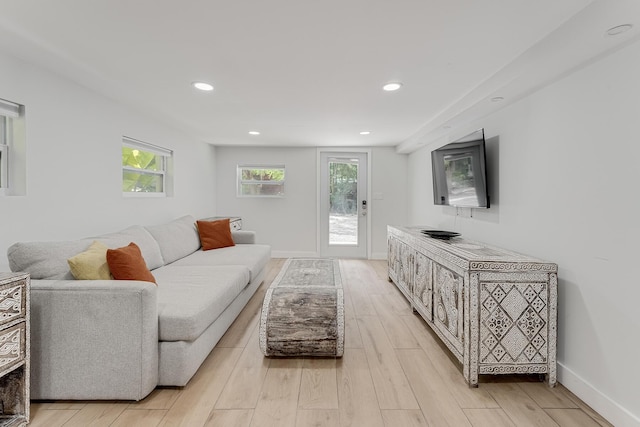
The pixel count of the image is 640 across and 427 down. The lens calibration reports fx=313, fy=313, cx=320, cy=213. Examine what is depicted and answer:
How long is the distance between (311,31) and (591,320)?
233 cm

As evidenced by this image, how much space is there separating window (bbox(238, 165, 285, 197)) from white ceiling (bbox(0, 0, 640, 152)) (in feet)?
8.66

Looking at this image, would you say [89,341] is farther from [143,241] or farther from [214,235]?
[214,235]

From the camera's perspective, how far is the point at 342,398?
6.13ft

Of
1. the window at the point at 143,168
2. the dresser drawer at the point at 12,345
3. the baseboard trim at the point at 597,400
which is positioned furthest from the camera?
the window at the point at 143,168

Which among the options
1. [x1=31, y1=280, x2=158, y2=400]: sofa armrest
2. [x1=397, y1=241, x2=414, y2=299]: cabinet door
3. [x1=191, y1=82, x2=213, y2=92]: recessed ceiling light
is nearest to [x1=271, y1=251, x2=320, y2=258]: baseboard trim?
[x1=397, y1=241, x2=414, y2=299]: cabinet door

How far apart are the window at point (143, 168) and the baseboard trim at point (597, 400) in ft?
13.4

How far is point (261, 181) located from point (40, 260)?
161 inches

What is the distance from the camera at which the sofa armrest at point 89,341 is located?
1.76 m

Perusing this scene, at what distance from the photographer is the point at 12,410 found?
161 cm

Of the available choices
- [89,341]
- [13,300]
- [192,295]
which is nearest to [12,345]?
[13,300]

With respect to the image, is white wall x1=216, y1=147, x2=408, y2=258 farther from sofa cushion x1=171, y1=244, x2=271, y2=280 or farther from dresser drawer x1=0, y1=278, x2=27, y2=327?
dresser drawer x1=0, y1=278, x2=27, y2=327

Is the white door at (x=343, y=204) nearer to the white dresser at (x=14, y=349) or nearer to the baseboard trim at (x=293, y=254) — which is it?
the baseboard trim at (x=293, y=254)

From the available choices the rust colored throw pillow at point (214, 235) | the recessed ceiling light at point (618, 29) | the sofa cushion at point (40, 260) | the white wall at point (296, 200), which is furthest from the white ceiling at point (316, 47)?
the white wall at point (296, 200)

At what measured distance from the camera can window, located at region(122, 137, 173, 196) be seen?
11.3ft
